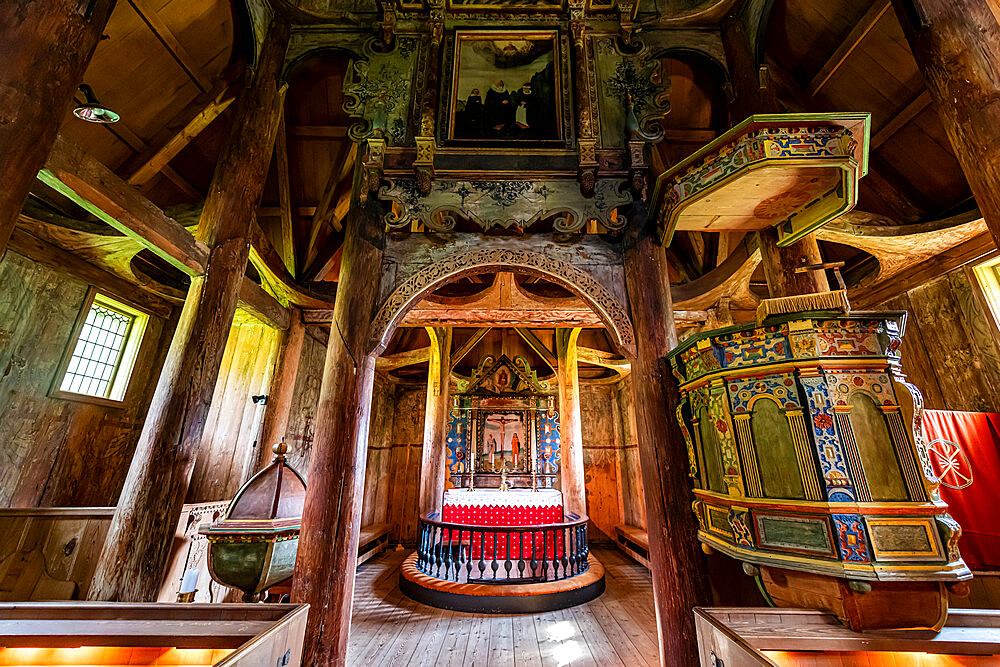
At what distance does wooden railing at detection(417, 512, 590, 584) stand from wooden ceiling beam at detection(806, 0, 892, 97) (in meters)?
6.89

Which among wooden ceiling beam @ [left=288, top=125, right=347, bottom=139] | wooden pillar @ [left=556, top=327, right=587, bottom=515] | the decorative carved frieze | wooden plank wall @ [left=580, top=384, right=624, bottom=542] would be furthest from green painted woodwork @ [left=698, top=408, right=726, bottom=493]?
wooden plank wall @ [left=580, top=384, right=624, bottom=542]

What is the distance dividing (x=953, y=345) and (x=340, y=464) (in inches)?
281

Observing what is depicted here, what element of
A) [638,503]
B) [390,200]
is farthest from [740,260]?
[638,503]

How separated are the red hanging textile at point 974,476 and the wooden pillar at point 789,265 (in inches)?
79.1

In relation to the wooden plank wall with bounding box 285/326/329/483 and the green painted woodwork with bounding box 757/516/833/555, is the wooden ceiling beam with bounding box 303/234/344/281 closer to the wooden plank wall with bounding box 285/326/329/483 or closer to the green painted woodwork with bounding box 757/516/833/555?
the wooden plank wall with bounding box 285/326/329/483

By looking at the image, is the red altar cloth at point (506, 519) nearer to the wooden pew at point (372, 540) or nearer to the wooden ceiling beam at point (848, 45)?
the wooden pew at point (372, 540)

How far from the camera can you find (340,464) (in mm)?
3096

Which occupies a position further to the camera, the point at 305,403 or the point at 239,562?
the point at 305,403

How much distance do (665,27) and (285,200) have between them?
19.2 feet

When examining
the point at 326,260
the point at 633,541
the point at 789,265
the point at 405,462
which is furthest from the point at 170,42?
the point at 633,541

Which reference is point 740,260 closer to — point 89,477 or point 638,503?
point 638,503

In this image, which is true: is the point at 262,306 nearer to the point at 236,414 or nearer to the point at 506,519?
the point at 236,414

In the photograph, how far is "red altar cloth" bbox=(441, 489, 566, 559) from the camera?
5449 millimetres

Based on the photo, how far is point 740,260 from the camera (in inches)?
190
